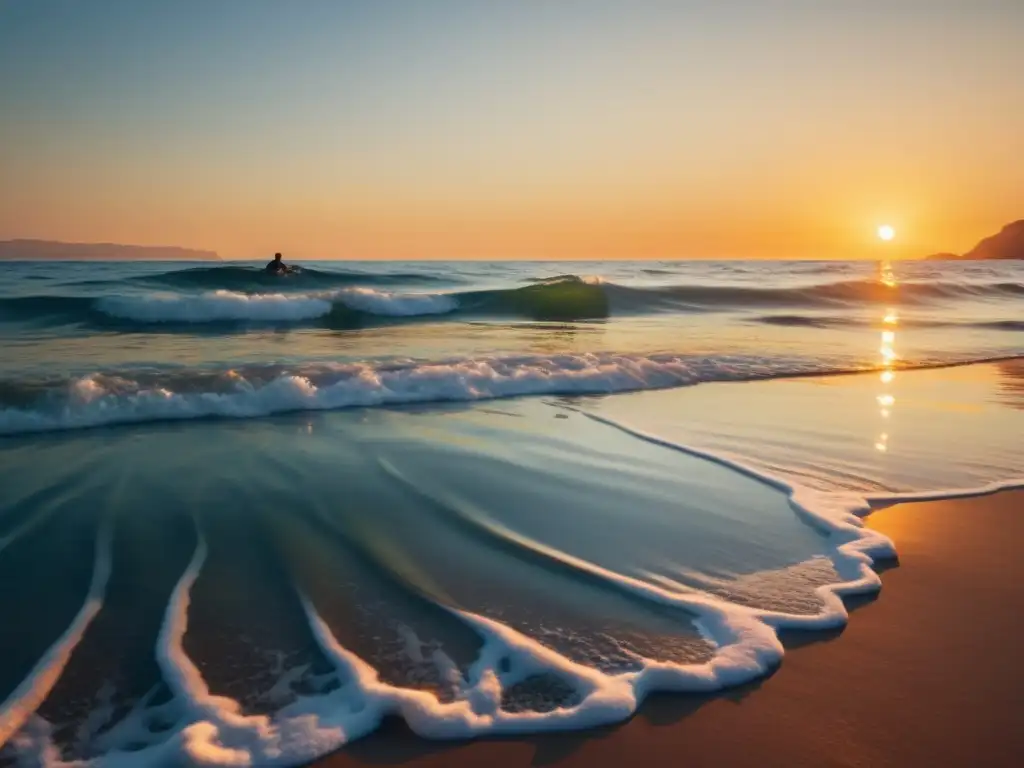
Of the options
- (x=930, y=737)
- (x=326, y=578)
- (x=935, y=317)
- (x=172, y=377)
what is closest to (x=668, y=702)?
(x=930, y=737)

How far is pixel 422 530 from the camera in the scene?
13.6 ft

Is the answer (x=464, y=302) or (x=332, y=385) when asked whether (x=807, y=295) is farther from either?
(x=332, y=385)

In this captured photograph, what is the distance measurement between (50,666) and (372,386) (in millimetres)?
5937

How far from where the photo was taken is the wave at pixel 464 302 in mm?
17922

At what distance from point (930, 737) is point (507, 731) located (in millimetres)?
1398

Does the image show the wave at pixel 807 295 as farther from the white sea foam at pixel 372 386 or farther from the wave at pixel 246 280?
the white sea foam at pixel 372 386

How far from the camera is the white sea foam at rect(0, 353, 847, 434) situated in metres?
7.23

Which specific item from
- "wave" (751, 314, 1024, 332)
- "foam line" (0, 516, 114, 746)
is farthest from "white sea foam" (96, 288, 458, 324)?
"foam line" (0, 516, 114, 746)

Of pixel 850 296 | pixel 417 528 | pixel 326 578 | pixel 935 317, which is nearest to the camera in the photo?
pixel 326 578

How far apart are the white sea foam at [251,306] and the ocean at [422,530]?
675 centimetres

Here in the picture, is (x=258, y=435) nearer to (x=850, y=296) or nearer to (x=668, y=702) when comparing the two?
(x=668, y=702)

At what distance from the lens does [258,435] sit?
260 inches

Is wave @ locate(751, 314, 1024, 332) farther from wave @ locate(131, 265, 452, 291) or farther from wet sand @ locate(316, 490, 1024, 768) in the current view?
wet sand @ locate(316, 490, 1024, 768)

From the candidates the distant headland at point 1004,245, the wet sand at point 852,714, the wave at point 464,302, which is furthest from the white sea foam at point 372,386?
the distant headland at point 1004,245
